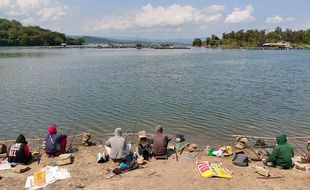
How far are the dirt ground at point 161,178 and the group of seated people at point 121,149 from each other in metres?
0.44

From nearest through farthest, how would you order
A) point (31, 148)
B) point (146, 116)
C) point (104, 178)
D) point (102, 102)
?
point (104, 178) → point (31, 148) → point (146, 116) → point (102, 102)

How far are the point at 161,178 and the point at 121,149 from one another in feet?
8.18

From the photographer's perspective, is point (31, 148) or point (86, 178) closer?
point (86, 178)

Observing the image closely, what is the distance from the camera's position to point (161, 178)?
40.7 ft


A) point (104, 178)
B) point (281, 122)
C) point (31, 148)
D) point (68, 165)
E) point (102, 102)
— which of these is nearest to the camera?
point (104, 178)

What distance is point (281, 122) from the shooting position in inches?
911

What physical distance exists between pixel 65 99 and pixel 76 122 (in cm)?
893

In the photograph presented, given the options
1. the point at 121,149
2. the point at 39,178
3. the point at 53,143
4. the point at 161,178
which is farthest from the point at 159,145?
the point at 39,178

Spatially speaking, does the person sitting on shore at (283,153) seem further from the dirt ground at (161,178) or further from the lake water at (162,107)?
the lake water at (162,107)

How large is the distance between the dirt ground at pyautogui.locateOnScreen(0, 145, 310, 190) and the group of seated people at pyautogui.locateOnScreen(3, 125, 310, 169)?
0.44 m

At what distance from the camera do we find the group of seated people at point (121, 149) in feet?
43.9

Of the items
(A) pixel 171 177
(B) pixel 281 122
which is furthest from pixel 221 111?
(A) pixel 171 177

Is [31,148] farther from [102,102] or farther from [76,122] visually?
[102,102]

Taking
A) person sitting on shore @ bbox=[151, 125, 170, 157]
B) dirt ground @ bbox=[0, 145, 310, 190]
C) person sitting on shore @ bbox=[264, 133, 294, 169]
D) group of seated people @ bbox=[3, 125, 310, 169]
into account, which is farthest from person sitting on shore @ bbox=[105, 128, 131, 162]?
person sitting on shore @ bbox=[264, 133, 294, 169]
